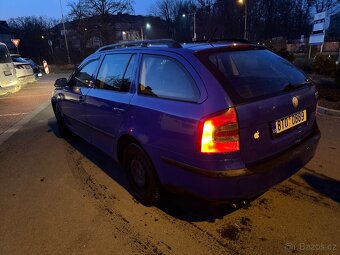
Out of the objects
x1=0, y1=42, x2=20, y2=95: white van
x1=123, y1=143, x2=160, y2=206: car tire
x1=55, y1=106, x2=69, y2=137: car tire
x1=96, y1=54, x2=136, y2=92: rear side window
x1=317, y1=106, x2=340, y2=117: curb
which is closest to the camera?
x1=123, y1=143, x2=160, y2=206: car tire

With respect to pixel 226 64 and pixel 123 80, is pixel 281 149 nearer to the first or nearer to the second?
pixel 226 64

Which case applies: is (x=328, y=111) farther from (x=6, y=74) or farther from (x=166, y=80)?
(x=6, y=74)

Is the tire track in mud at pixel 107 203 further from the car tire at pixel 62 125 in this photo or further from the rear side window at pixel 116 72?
the rear side window at pixel 116 72

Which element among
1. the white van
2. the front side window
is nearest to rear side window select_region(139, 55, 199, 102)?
the front side window

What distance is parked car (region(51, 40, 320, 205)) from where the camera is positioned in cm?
261

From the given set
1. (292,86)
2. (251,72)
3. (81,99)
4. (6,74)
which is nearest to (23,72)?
(6,74)

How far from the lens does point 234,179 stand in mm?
2602

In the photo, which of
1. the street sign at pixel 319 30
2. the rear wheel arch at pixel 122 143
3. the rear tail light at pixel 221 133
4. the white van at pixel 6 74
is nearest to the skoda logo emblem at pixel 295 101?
the rear tail light at pixel 221 133

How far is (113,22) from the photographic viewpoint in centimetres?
4878

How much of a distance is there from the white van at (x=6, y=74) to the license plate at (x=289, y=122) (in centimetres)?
1280

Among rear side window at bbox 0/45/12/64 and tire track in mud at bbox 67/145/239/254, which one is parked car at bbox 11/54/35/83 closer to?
rear side window at bbox 0/45/12/64

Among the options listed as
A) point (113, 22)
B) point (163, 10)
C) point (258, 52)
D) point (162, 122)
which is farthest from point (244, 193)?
point (163, 10)

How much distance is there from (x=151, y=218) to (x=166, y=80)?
4.85ft

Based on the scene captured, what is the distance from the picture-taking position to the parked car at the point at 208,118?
261 cm
